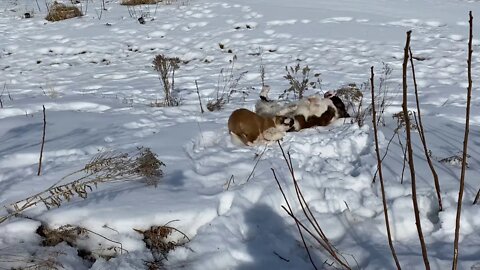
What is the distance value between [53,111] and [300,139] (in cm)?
213

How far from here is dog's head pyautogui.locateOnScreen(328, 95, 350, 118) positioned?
3695 mm

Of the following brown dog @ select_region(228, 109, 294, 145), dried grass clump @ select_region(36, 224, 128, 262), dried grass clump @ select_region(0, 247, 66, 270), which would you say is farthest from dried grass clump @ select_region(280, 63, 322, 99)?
dried grass clump @ select_region(0, 247, 66, 270)

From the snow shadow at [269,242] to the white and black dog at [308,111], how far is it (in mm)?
1271

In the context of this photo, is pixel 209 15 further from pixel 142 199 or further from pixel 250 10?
pixel 142 199

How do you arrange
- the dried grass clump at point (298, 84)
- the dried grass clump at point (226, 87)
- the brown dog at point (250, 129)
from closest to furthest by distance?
the brown dog at point (250, 129) < the dried grass clump at point (298, 84) < the dried grass clump at point (226, 87)

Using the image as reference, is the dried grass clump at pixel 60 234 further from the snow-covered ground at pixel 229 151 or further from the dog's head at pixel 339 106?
the dog's head at pixel 339 106

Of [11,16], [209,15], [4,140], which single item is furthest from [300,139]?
[11,16]

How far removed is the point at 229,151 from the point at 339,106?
42.6 inches

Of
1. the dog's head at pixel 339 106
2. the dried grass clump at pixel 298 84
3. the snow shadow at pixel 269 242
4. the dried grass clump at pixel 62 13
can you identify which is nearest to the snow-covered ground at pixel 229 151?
the snow shadow at pixel 269 242

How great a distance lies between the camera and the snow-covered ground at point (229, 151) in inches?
83.1

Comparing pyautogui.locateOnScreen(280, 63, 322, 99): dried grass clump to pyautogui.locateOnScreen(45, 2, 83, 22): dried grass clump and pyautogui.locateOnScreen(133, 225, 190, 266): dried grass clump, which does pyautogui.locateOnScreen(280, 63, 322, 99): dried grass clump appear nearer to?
pyautogui.locateOnScreen(133, 225, 190, 266): dried grass clump

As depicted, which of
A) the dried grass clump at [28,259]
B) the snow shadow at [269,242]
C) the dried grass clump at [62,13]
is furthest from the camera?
the dried grass clump at [62,13]

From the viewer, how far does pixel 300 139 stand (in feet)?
10.7

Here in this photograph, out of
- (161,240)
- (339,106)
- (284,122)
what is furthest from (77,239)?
(339,106)
